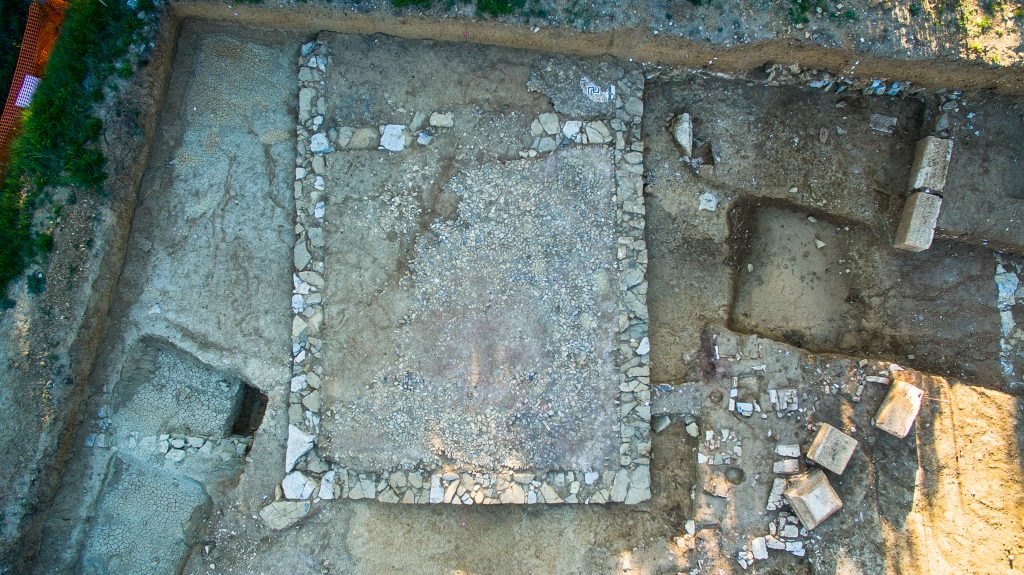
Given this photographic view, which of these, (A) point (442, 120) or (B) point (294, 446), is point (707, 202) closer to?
(A) point (442, 120)

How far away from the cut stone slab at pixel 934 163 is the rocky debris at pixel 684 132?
92.5 inches

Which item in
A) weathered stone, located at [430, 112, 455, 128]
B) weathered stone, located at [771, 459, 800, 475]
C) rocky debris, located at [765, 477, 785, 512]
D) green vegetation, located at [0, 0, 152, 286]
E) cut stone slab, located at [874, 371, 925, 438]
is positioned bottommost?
rocky debris, located at [765, 477, 785, 512]

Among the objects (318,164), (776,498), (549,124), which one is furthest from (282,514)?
(776,498)

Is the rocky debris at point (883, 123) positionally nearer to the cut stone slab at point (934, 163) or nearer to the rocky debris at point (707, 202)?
the cut stone slab at point (934, 163)

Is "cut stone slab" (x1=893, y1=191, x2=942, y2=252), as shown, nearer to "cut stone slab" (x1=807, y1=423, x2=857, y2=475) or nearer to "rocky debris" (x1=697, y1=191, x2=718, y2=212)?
"rocky debris" (x1=697, y1=191, x2=718, y2=212)

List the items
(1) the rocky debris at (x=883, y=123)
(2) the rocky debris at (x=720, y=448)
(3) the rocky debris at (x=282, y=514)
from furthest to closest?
1. (1) the rocky debris at (x=883, y=123)
2. (2) the rocky debris at (x=720, y=448)
3. (3) the rocky debris at (x=282, y=514)

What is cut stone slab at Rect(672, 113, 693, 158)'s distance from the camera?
625cm

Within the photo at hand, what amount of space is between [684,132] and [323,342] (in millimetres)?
4270

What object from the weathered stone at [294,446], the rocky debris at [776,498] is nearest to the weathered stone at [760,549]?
the rocky debris at [776,498]

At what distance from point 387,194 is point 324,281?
1082 mm

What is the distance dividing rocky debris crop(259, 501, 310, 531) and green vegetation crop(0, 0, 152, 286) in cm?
326

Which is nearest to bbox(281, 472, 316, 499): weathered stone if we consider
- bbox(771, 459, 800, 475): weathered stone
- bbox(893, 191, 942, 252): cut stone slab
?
bbox(771, 459, 800, 475): weathered stone

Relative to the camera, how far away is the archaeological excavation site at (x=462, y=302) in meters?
5.82

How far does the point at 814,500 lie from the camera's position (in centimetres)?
575
